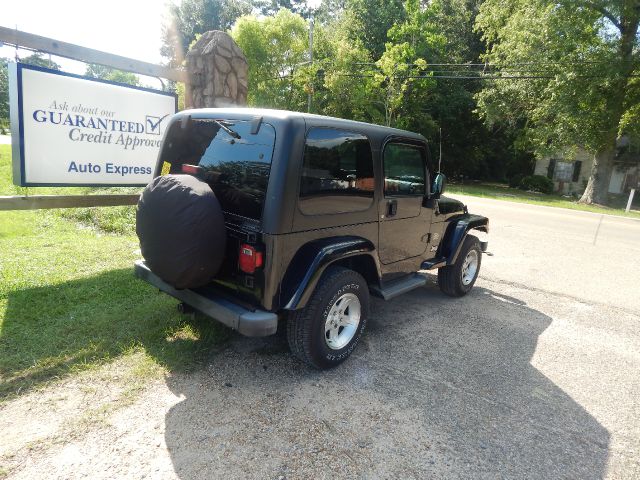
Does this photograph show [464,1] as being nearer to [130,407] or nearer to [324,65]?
[324,65]

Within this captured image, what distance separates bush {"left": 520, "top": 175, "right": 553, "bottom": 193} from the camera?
93.1 feet

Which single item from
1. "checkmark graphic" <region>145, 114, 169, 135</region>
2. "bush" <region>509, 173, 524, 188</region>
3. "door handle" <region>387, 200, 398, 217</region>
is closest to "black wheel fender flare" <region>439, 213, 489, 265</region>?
"door handle" <region>387, 200, 398, 217</region>

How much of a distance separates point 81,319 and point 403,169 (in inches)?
136

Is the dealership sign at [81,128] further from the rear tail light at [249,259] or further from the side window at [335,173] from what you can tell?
the side window at [335,173]

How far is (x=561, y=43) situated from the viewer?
720 inches

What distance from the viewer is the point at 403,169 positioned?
4176 millimetres

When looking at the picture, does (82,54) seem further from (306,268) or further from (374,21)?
(374,21)

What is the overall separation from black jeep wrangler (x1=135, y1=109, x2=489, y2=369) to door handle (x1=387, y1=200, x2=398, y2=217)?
1cm

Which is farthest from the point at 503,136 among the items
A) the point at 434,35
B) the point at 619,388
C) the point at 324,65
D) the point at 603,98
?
the point at 619,388

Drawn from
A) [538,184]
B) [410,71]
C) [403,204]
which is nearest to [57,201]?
[403,204]

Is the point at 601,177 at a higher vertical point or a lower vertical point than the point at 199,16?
lower

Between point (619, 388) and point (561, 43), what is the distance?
19642 mm

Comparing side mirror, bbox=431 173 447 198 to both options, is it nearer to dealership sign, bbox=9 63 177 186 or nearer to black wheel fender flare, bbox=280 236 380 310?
black wheel fender flare, bbox=280 236 380 310

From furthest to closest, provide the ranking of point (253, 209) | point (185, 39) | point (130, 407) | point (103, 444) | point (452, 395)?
1. point (185, 39)
2. point (452, 395)
3. point (253, 209)
4. point (130, 407)
5. point (103, 444)
